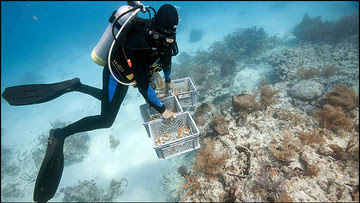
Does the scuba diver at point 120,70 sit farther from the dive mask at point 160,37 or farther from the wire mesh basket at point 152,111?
the wire mesh basket at point 152,111

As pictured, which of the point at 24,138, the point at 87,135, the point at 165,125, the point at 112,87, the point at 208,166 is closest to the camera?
the point at 208,166

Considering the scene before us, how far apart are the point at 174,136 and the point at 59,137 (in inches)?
125

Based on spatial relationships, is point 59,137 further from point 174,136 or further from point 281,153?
point 281,153

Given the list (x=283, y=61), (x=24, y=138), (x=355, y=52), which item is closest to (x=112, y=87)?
(x=283, y=61)

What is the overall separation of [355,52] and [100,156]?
651 inches

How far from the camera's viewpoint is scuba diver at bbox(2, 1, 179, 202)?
242 centimetres

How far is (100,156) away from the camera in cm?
797

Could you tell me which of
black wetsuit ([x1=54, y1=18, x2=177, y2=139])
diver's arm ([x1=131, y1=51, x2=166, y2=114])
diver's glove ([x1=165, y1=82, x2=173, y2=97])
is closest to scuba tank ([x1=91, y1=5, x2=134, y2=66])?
black wetsuit ([x1=54, y1=18, x2=177, y2=139])

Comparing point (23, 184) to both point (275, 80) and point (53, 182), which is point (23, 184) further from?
point (275, 80)

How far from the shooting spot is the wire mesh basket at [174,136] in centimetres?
308

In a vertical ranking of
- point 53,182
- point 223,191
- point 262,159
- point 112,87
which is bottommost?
point 223,191

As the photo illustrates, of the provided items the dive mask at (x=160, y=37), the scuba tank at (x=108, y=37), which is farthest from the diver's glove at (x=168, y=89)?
the dive mask at (x=160, y=37)

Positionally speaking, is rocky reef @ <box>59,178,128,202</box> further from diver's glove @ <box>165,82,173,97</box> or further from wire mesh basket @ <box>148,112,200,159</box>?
diver's glove @ <box>165,82,173,97</box>

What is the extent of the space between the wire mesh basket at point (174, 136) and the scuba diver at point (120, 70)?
492mm
